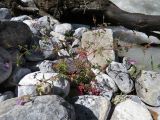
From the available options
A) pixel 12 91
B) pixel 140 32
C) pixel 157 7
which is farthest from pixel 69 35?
pixel 157 7

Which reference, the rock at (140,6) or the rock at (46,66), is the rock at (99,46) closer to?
the rock at (46,66)

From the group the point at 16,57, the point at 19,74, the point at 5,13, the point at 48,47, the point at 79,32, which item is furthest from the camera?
the point at 5,13

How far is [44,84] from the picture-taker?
11.3ft

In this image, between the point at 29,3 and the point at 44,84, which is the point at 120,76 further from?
the point at 29,3

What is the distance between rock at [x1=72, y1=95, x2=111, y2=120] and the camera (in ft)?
11.6

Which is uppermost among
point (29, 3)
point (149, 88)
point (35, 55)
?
point (29, 3)

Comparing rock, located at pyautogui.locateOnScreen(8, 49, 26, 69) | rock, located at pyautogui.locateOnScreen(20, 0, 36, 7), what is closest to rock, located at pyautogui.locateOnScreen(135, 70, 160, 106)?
rock, located at pyautogui.locateOnScreen(8, 49, 26, 69)

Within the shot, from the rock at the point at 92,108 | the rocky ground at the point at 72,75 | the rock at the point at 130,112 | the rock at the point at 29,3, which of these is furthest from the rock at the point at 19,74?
the rock at the point at 29,3

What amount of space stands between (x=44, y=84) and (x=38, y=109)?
1.17ft

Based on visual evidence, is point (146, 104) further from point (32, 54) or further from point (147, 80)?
point (32, 54)

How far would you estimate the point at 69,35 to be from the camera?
15.4ft

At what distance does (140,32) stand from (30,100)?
2180 mm

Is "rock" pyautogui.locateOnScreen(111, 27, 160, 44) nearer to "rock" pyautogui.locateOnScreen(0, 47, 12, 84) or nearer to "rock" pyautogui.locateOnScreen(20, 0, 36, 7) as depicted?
"rock" pyautogui.locateOnScreen(20, 0, 36, 7)

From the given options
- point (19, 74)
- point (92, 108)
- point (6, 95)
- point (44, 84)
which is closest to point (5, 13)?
point (19, 74)
